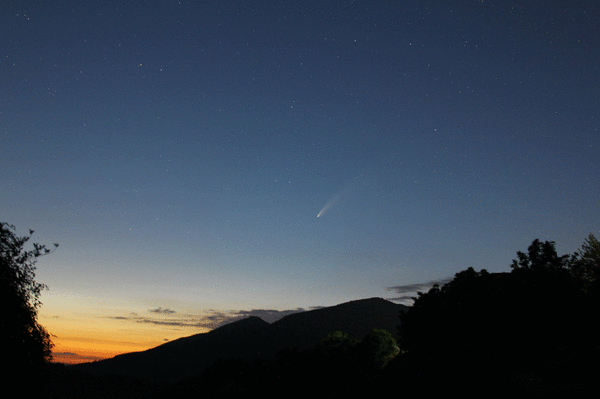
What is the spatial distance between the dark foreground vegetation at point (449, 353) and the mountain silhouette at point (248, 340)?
7747 cm

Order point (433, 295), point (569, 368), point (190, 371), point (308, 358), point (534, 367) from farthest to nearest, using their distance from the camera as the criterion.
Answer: point (190, 371), point (433, 295), point (308, 358), point (534, 367), point (569, 368)

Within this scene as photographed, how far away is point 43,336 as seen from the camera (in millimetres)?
19594

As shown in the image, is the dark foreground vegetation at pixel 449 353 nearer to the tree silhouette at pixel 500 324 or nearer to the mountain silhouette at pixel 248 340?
the tree silhouette at pixel 500 324

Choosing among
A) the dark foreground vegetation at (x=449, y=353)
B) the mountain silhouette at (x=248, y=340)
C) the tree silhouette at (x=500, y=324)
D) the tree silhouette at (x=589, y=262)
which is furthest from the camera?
the mountain silhouette at (x=248, y=340)

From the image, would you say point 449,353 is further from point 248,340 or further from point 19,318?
point 248,340

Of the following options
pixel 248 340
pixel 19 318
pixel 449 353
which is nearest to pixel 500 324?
pixel 449 353

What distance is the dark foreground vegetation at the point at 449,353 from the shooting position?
1493 cm

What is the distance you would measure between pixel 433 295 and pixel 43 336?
33159mm

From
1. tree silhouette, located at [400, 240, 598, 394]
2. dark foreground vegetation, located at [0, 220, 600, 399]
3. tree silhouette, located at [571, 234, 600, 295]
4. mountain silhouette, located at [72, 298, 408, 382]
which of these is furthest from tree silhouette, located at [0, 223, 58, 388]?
mountain silhouette, located at [72, 298, 408, 382]

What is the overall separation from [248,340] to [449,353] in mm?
105411

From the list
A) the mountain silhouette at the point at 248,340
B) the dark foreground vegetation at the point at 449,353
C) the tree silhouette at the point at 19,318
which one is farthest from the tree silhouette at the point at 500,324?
the mountain silhouette at the point at 248,340

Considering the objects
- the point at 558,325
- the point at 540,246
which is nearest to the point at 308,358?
the point at 558,325

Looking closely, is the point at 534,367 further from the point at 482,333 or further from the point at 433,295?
the point at 433,295

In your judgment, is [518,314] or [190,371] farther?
[190,371]
